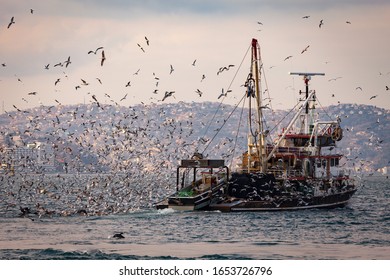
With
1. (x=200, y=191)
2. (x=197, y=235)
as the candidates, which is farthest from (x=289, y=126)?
(x=197, y=235)

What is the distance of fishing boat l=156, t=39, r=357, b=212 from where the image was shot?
47000 millimetres

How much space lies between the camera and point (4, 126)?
55.2 metres

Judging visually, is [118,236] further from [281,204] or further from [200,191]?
[281,204]

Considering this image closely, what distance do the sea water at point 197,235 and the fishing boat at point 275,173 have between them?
2.42 ft

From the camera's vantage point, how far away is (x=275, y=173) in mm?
51656

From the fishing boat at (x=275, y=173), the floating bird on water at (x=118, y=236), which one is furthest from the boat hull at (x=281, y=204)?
the floating bird on water at (x=118, y=236)

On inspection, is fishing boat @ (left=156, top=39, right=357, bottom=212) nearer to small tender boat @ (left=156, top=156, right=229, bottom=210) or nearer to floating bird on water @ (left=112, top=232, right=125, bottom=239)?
small tender boat @ (left=156, top=156, right=229, bottom=210)

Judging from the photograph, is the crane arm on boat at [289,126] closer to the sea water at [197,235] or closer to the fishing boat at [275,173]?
the fishing boat at [275,173]

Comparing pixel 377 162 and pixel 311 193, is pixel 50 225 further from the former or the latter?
pixel 377 162

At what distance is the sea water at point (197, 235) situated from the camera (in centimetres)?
3128

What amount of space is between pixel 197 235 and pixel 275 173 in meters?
15.0

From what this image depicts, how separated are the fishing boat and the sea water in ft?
2.42

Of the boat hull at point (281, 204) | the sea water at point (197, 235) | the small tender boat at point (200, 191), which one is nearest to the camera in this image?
the sea water at point (197, 235)
